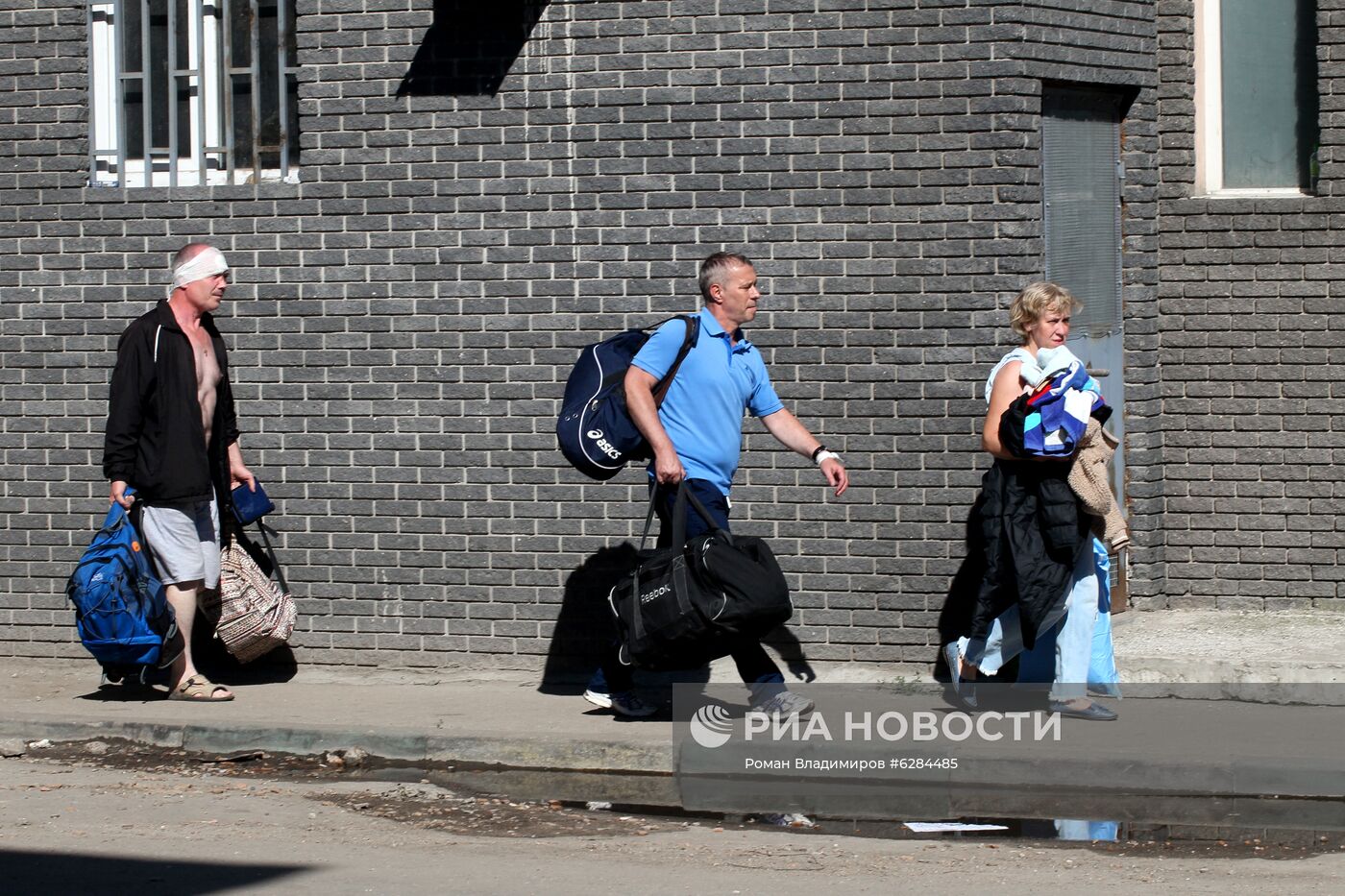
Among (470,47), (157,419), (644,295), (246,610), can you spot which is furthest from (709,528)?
(470,47)

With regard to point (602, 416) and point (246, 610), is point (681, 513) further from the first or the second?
point (246, 610)

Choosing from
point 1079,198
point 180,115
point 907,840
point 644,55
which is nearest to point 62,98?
point 180,115

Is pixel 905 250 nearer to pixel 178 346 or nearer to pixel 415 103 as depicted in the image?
pixel 415 103

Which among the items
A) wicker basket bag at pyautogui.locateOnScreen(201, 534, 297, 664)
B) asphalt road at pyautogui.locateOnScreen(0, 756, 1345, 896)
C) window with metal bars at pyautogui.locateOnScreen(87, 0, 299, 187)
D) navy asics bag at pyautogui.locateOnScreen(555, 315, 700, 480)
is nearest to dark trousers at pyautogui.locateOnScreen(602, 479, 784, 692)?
navy asics bag at pyautogui.locateOnScreen(555, 315, 700, 480)

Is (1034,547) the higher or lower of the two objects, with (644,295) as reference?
lower

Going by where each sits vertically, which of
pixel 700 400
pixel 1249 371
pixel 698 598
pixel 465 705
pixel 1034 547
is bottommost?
pixel 465 705

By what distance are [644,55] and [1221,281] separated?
305 cm

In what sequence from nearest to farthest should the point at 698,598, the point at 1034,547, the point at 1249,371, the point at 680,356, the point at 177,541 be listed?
the point at 698,598
the point at 680,356
the point at 1034,547
the point at 177,541
the point at 1249,371

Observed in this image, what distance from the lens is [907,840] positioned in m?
5.89

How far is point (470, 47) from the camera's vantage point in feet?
26.9

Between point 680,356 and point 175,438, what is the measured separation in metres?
2.29

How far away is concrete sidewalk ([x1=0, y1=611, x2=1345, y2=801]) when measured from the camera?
6910 millimetres

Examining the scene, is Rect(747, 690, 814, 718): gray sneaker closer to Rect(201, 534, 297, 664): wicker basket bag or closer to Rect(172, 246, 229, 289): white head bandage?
Rect(201, 534, 297, 664): wicker basket bag

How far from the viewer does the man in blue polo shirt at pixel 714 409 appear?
6941 mm
